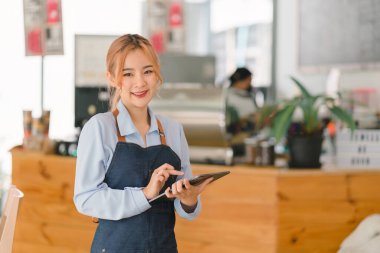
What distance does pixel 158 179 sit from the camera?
64.2 inches

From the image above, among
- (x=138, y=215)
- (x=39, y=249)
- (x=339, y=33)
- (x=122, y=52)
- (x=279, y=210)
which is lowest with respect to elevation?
(x=39, y=249)

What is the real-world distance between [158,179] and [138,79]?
0.90 ft

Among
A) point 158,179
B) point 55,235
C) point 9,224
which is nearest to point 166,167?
point 158,179

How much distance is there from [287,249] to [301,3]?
3.66 metres

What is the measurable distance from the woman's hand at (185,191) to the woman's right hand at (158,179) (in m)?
0.04

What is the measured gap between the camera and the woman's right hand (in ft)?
5.34

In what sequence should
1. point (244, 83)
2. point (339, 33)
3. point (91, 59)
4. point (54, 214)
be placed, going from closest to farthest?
1. point (54, 214)
2. point (91, 59)
3. point (244, 83)
4. point (339, 33)

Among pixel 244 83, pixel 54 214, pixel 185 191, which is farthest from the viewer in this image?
pixel 244 83

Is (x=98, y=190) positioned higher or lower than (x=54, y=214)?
higher

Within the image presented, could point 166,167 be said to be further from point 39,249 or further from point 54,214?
point 39,249

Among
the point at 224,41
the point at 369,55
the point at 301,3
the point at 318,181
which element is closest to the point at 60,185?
the point at 318,181

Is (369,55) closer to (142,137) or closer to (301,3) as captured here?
(301,3)

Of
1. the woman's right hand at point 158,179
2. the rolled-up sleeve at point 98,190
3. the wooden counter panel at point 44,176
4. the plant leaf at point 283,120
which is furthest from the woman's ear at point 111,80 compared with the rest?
the wooden counter panel at point 44,176

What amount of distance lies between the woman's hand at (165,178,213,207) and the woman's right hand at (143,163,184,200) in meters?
0.04
